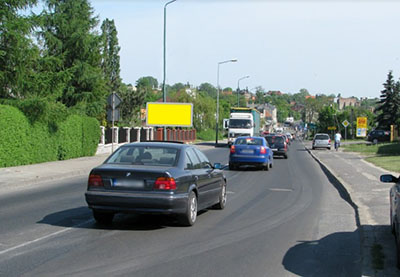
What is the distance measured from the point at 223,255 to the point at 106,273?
5.70ft

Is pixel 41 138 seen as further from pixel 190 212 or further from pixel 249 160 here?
pixel 190 212

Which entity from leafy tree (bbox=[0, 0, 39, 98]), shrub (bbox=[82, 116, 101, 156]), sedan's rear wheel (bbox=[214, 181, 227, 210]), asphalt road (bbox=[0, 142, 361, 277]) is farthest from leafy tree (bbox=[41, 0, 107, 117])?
sedan's rear wheel (bbox=[214, 181, 227, 210])

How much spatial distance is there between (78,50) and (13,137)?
739 inches

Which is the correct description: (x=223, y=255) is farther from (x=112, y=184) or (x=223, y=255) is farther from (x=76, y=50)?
(x=76, y=50)

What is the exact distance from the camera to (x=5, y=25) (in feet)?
80.8

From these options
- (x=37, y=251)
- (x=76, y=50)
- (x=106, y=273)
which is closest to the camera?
(x=106, y=273)

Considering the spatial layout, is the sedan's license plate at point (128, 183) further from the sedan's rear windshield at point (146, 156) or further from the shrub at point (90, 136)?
the shrub at point (90, 136)

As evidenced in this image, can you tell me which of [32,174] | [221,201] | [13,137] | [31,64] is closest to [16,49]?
[31,64]

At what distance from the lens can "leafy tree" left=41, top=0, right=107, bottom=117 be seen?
39312 millimetres

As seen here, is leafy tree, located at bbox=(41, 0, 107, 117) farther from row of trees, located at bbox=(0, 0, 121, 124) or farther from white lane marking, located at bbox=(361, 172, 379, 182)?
white lane marking, located at bbox=(361, 172, 379, 182)

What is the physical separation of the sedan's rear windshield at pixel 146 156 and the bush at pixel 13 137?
13213mm

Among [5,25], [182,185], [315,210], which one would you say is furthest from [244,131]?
[182,185]

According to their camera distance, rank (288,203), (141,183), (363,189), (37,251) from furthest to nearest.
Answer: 1. (363,189)
2. (288,203)
3. (141,183)
4. (37,251)

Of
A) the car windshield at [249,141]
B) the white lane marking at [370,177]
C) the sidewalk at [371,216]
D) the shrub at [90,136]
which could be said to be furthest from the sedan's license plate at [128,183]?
the shrub at [90,136]
